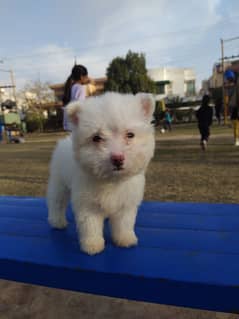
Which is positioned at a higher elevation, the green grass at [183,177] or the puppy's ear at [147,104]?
the puppy's ear at [147,104]

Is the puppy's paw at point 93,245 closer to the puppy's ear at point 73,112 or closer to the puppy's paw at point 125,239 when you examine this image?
the puppy's paw at point 125,239

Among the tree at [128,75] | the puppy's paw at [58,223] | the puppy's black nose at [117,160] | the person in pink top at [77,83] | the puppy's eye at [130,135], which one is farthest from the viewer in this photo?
the tree at [128,75]

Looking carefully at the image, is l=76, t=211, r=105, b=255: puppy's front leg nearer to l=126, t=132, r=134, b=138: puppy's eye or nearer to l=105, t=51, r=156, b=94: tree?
l=126, t=132, r=134, b=138: puppy's eye

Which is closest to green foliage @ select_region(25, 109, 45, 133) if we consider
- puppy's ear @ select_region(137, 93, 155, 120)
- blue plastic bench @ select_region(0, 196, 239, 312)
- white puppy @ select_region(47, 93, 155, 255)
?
blue plastic bench @ select_region(0, 196, 239, 312)

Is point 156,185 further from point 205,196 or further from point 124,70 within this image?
point 124,70

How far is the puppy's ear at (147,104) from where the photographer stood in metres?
1.83

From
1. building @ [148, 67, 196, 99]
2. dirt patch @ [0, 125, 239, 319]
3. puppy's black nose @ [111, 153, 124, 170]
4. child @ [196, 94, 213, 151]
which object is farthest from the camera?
building @ [148, 67, 196, 99]

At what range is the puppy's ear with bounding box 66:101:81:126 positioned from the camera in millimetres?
1798

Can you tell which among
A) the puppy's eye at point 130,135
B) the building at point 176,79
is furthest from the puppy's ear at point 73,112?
the building at point 176,79

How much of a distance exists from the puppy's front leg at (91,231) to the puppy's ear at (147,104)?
27.7 inches

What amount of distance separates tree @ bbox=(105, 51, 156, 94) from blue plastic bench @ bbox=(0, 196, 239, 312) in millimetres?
30009

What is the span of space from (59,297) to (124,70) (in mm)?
31203

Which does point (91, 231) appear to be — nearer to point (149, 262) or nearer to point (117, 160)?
point (149, 262)

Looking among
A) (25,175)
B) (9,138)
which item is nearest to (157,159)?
(25,175)
